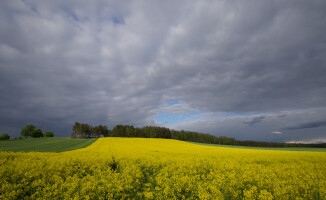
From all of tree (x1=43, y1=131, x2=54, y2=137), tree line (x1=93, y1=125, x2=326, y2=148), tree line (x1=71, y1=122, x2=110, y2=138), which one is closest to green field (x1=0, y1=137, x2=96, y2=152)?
tree line (x1=71, y1=122, x2=110, y2=138)

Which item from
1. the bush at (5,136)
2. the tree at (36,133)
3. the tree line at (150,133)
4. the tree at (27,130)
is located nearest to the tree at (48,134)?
the tree at (36,133)

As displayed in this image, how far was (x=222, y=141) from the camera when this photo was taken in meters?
105

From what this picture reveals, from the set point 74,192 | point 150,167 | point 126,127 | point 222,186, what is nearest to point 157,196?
point 222,186

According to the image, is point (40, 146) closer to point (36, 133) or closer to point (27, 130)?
point (36, 133)

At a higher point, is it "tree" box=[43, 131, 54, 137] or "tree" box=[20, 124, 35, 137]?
"tree" box=[20, 124, 35, 137]

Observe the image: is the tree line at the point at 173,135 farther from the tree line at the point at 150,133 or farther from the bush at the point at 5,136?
the bush at the point at 5,136

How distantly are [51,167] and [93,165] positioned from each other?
96.7 inches

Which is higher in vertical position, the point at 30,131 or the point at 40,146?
the point at 40,146

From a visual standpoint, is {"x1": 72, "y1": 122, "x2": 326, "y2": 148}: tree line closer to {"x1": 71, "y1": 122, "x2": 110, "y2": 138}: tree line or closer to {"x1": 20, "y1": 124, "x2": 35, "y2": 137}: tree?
{"x1": 71, "y1": 122, "x2": 110, "y2": 138}: tree line

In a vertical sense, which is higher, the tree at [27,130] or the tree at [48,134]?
the tree at [27,130]

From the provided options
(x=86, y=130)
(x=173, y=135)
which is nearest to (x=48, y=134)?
(x=86, y=130)

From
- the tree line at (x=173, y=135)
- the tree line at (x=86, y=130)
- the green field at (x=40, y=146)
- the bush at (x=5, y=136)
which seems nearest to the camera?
the green field at (x=40, y=146)

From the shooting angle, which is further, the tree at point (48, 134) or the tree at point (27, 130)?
the tree at point (48, 134)

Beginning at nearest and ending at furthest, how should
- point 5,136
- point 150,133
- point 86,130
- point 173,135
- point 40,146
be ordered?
point 40,146, point 5,136, point 86,130, point 150,133, point 173,135
